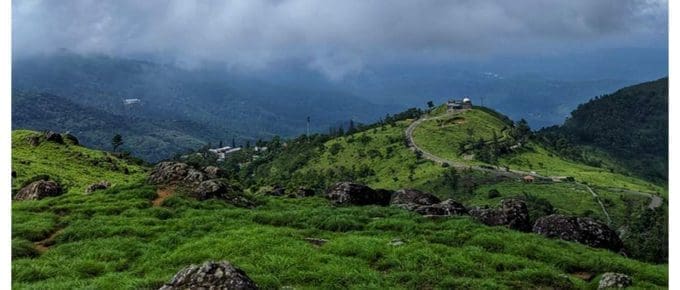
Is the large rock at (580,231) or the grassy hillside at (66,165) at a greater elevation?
the grassy hillside at (66,165)

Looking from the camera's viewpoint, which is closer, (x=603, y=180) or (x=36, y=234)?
(x=36, y=234)

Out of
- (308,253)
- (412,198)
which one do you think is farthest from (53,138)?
(308,253)

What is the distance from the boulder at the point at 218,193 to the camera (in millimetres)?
37344

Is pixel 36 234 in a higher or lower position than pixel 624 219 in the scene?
higher

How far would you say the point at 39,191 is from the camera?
4188 cm

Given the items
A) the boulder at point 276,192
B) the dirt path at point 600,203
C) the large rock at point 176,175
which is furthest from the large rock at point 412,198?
the dirt path at point 600,203

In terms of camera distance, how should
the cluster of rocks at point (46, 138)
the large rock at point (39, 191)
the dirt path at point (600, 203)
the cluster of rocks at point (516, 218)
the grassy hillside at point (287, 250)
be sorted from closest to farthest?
1. the grassy hillside at point (287, 250)
2. the cluster of rocks at point (516, 218)
3. the large rock at point (39, 191)
4. the cluster of rocks at point (46, 138)
5. the dirt path at point (600, 203)

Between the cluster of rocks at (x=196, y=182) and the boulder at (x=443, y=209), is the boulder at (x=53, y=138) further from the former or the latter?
the boulder at (x=443, y=209)

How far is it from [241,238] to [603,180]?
533 ft

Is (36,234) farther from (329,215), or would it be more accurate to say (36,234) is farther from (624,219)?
(624,219)

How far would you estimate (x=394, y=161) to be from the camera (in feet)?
631

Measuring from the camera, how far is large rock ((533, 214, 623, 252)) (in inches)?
1231
